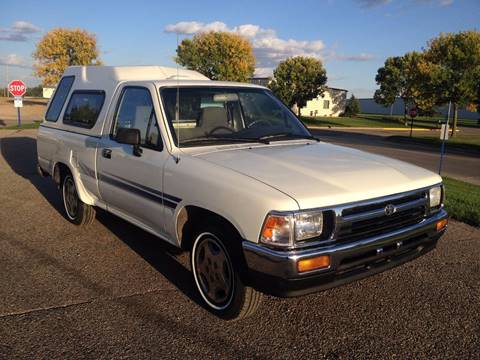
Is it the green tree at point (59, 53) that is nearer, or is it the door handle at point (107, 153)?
the door handle at point (107, 153)

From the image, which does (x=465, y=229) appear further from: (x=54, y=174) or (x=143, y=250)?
(x=54, y=174)

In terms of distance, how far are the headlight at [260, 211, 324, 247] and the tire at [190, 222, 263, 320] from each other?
0.99 ft

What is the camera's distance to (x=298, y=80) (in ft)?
158

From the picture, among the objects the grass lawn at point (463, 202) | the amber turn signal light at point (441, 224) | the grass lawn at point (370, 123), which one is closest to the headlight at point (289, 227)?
the amber turn signal light at point (441, 224)

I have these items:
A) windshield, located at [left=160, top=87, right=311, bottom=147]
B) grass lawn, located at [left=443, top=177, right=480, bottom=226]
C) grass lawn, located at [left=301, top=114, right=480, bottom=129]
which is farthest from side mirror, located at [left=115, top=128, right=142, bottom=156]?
grass lawn, located at [left=301, top=114, right=480, bottom=129]

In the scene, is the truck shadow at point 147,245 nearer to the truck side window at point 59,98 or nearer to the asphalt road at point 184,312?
the asphalt road at point 184,312

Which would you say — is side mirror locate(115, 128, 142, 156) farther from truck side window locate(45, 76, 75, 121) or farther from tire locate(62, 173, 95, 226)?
truck side window locate(45, 76, 75, 121)

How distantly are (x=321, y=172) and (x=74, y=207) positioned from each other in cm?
379

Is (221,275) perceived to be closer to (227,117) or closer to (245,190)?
(245,190)

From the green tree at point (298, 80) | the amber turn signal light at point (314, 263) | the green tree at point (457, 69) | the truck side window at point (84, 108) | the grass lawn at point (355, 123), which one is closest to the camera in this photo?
the amber turn signal light at point (314, 263)

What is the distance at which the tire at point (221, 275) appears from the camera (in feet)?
10.0

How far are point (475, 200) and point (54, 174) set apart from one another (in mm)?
6668

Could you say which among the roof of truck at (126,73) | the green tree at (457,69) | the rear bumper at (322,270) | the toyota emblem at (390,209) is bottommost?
the rear bumper at (322,270)

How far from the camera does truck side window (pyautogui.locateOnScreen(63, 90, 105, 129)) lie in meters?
5.02
